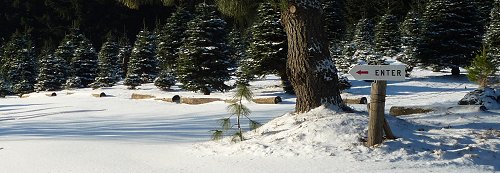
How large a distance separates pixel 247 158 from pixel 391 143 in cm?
167

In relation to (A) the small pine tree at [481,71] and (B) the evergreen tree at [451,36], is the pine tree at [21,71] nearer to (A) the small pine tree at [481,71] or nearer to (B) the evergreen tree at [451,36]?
(B) the evergreen tree at [451,36]

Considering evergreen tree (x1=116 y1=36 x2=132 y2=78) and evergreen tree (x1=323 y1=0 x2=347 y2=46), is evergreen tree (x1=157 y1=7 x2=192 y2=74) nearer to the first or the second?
evergreen tree (x1=116 y1=36 x2=132 y2=78)

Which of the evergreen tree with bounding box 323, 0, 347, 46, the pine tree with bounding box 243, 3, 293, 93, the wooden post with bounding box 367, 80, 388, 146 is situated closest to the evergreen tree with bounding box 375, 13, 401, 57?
the evergreen tree with bounding box 323, 0, 347, 46

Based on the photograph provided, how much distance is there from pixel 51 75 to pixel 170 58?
8743 millimetres

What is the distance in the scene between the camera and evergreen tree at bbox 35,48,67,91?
33.8 m

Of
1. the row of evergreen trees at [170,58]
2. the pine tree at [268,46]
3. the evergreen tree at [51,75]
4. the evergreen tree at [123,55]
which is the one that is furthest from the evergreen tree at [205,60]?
the evergreen tree at [123,55]

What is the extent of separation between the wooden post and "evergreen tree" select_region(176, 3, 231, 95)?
15.7m

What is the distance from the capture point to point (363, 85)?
2062 cm

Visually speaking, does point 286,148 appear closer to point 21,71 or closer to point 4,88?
point 4,88

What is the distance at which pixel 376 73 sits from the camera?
5.57 meters

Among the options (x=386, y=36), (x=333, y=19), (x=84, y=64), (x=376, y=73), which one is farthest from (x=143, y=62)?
(x=376, y=73)

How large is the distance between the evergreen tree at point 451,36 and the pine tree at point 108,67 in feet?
62.8

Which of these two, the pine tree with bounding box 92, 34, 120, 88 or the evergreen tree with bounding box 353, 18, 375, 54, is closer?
the evergreen tree with bounding box 353, 18, 375, 54

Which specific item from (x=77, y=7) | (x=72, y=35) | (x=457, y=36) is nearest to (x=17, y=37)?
(x=72, y=35)
